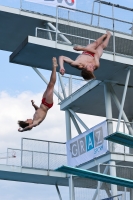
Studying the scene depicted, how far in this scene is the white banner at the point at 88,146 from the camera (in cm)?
2738

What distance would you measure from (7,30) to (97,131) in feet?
21.8

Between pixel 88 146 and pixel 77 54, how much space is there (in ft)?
15.5

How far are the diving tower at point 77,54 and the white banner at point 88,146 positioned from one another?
0.24 metres

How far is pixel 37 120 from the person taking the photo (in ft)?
52.4

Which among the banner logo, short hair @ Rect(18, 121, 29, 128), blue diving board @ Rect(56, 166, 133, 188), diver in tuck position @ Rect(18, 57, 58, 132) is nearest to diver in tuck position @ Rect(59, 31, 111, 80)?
diver in tuck position @ Rect(18, 57, 58, 132)

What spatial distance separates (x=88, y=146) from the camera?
28516mm

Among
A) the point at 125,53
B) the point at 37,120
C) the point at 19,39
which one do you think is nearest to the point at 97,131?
the point at 125,53

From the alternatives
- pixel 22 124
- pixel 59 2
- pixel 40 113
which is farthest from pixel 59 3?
pixel 22 124

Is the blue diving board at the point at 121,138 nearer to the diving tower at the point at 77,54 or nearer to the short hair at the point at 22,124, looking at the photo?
the short hair at the point at 22,124

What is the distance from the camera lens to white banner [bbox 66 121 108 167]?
1078 inches

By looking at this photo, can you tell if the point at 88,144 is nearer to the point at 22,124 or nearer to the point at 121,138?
the point at 121,138

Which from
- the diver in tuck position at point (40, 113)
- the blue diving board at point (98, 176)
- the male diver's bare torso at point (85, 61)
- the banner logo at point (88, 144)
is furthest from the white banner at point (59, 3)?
the diver in tuck position at point (40, 113)

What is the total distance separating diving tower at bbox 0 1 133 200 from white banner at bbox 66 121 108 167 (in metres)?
0.24

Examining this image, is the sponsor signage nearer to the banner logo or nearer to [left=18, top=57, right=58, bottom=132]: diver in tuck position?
the banner logo
